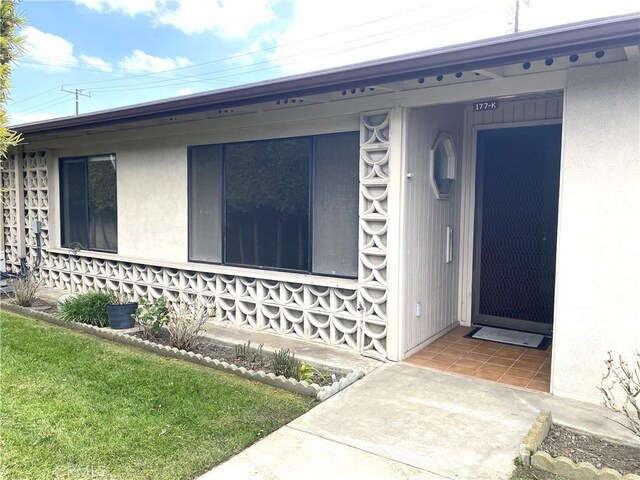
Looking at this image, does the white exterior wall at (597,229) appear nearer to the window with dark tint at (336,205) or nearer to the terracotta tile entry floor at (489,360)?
the terracotta tile entry floor at (489,360)

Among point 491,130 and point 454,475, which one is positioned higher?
point 491,130

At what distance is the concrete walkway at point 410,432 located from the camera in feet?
10.4

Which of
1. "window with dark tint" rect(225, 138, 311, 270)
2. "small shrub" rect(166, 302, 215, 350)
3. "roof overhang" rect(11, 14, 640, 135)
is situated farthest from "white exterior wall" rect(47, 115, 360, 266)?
"small shrub" rect(166, 302, 215, 350)

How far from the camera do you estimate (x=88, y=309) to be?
6.90m

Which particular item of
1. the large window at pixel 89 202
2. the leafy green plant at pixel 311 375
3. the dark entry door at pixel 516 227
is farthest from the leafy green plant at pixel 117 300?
the dark entry door at pixel 516 227

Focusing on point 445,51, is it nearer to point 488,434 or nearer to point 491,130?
point 491,130

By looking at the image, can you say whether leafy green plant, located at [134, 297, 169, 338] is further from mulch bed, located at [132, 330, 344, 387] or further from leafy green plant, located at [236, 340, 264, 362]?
leafy green plant, located at [236, 340, 264, 362]

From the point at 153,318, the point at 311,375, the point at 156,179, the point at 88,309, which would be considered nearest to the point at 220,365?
the point at 311,375

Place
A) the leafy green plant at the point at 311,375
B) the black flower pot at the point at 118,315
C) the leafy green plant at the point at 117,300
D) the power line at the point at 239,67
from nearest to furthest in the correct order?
the leafy green plant at the point at 311,375
the black flower pot at the point at 118,315
the leafy green plant at the point at 117,300
the power line at the point at 239,67

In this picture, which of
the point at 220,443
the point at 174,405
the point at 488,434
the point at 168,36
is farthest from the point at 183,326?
the point at 168,36

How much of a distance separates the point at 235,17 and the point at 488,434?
1838 cm

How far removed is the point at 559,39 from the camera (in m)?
3.59

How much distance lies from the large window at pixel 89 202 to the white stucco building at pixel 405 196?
10 cm

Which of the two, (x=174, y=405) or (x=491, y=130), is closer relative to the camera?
(x=174, y=405)
